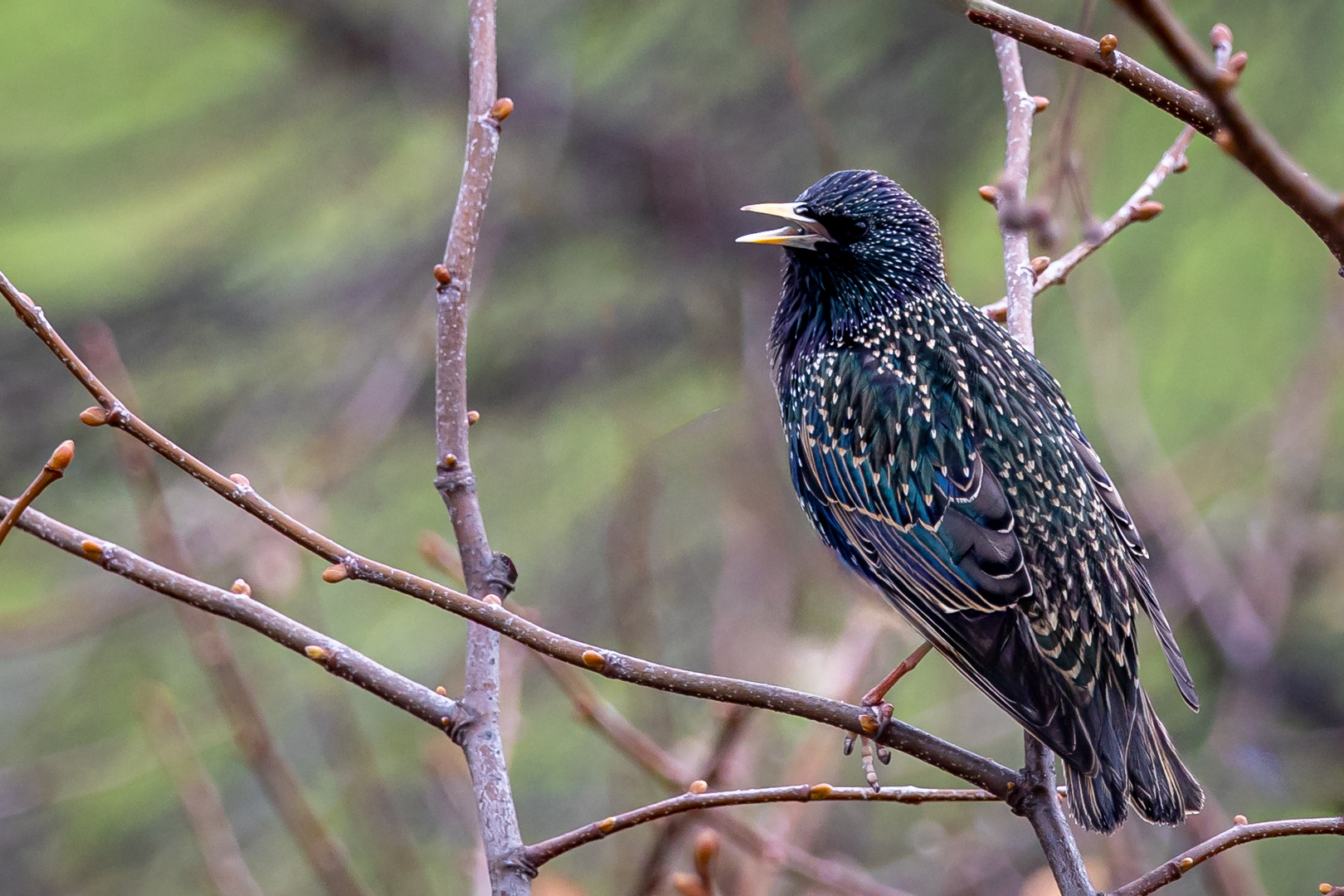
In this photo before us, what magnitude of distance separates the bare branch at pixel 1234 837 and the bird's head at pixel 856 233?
1979 mm

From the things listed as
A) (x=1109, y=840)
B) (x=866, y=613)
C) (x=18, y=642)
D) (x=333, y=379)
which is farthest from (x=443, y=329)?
(x=333, y=379)

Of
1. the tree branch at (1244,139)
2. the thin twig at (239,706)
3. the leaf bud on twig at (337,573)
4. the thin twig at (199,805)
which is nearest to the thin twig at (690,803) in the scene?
the leaf bud on twig at (337,573)

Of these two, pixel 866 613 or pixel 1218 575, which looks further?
pixel 1218 575

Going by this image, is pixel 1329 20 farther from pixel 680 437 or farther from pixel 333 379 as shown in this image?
pixel 333 379

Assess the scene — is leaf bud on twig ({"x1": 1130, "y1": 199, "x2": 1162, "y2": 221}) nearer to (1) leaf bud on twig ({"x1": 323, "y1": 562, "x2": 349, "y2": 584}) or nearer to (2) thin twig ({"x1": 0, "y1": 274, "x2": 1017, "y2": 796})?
(2) thin twig ({"x1": 0, "y1": 274, "x2": 1017, "y2": 796})

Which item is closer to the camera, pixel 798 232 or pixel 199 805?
pixel 199 805

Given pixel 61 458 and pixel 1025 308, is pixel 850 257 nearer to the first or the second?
pixel 1025 308

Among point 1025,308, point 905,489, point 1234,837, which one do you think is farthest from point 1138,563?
point 1234,837

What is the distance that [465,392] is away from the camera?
241 cm

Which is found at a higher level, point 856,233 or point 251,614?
point 856,233

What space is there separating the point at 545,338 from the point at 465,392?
208 inches

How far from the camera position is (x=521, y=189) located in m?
6.24

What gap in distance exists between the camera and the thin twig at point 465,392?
7.57 feet

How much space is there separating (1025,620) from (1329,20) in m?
4.67
